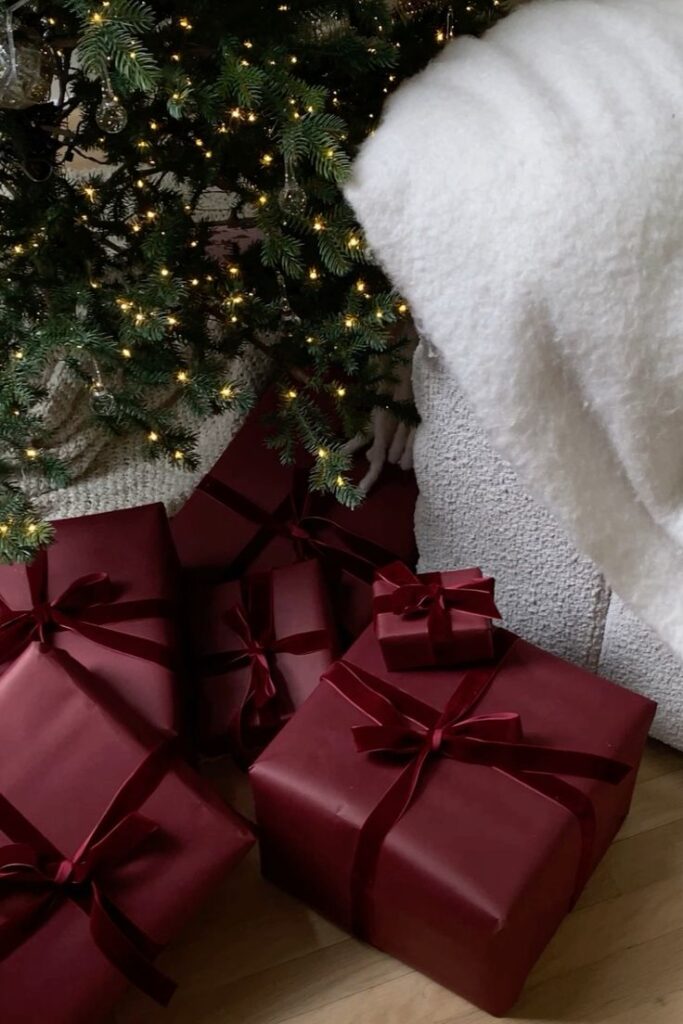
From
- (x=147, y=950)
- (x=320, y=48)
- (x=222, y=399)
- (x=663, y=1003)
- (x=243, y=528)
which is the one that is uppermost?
(x=320, y=48)

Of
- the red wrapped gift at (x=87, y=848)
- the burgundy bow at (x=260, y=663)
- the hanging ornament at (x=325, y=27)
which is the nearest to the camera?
the red wrapped gift at (x=87, y=848)

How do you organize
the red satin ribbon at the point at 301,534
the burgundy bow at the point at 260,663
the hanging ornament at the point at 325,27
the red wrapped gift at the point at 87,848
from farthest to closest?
the red satin ribbon at the point at 301,534 → the burgundy bow at the point at 260,663 → the hanging ornament at the point at 325,27 → the red wrapped gift at the point at 87,848

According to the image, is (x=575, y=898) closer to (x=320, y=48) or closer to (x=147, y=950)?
(x=147, y=950)

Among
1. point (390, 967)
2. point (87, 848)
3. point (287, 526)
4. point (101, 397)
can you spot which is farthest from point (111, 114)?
point (390, 967)

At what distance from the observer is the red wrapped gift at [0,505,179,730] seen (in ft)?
3.03

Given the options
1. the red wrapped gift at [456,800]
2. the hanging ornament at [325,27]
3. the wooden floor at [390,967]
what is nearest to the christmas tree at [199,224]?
the hanging ornament at [325,27]

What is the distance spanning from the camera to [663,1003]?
0.87 metres

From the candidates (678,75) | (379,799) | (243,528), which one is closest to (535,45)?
(678,75)

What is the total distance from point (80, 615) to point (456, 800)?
44cm

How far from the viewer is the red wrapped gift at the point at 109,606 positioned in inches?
36.4

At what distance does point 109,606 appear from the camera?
3.13ft

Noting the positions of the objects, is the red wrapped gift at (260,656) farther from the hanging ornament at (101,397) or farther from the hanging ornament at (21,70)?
the hanging ornament at (21,70)

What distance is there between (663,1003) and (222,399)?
2.46ft

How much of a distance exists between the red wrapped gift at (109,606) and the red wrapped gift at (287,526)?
13cm
